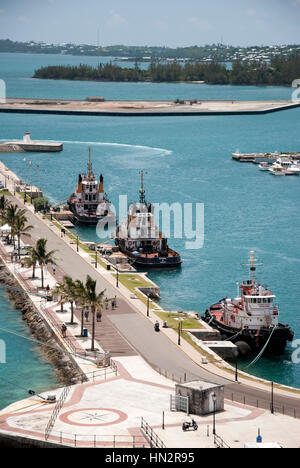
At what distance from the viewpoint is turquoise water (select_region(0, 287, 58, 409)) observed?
73219 mm

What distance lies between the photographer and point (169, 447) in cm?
5541

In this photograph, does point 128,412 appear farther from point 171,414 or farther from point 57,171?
point 57,171

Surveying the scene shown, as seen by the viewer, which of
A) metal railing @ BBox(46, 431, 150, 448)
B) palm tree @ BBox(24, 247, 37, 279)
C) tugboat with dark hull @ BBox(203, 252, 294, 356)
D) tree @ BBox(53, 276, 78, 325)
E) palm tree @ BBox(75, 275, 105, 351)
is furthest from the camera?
palm tree @ BBox(24, 247, 37, 279)

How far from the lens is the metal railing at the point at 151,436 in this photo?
55.6 meters

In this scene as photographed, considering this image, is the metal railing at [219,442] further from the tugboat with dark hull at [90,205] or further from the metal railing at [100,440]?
the tugboat with dark hull at [90,205]

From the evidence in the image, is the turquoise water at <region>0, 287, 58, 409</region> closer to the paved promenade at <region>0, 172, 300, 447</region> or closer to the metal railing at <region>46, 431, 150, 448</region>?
the paved promenade at <region>0, 172, 300, 447</region>

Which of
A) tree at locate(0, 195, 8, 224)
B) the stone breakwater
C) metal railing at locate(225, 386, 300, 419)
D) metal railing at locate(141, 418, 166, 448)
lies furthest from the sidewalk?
metal railing at locate(141, 418, 166, 448)

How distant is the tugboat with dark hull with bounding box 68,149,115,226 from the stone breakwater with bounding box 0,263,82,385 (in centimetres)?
3146

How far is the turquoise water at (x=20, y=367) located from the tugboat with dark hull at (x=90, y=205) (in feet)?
150

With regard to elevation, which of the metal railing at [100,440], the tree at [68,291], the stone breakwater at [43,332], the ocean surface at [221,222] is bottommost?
the ocean surface at [221,222]

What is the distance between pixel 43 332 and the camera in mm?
84312

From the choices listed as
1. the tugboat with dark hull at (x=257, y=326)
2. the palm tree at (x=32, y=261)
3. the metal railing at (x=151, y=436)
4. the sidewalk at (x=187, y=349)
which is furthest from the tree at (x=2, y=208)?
the metal railing at (x=151, y=436)

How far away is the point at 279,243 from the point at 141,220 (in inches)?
741

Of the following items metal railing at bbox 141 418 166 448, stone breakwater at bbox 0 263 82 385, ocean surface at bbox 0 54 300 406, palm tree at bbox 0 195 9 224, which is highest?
palm tree at bbox 0 195 9 224
